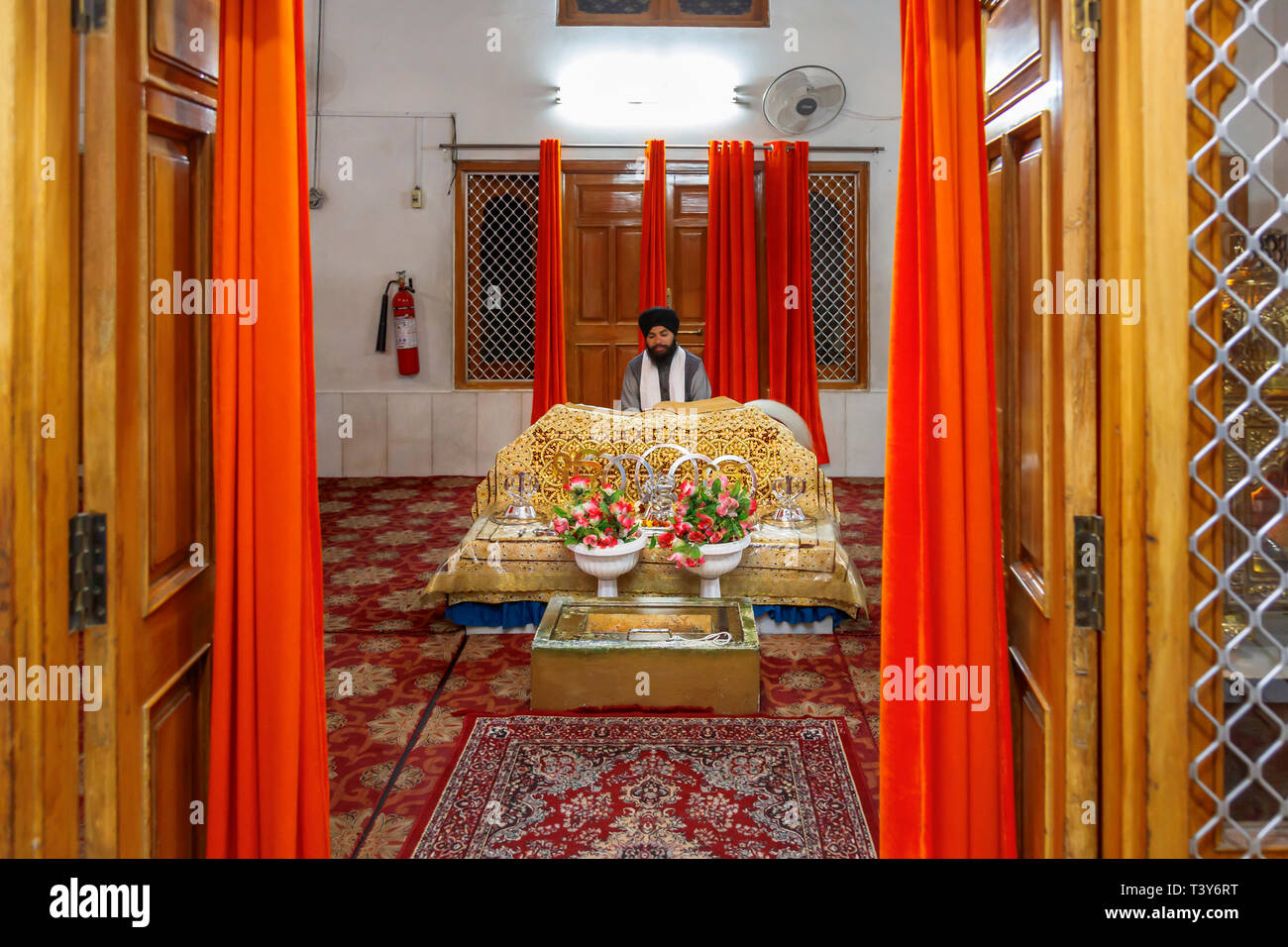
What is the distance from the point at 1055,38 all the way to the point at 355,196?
22.2ft

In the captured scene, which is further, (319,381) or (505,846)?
(319,381)

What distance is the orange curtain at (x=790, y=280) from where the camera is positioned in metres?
6.91

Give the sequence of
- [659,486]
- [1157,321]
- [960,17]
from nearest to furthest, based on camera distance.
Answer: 1. [1157,321]
2. [960,17]
3. [659,486]

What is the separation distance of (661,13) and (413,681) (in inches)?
231

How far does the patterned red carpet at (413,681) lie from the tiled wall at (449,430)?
2172 millimetres

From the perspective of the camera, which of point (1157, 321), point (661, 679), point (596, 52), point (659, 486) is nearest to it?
point (1157, 321)

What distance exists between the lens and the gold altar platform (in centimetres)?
367

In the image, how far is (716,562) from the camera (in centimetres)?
347

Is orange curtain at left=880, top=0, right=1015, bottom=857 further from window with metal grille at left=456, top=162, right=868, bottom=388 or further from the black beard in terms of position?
window with metal grille at left=456, top=162, right=868, bottom=388

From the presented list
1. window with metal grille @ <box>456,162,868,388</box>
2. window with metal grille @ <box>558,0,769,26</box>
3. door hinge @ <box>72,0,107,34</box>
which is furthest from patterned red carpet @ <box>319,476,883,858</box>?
window with metal grille @ <box>558,0,769,26</box>

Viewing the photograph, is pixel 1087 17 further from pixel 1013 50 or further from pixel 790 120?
pixel 790 120

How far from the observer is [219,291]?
1502mm

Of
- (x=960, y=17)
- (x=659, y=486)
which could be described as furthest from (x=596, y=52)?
(x=960, y=17)

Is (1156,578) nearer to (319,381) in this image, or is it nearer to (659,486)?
(659,486)
